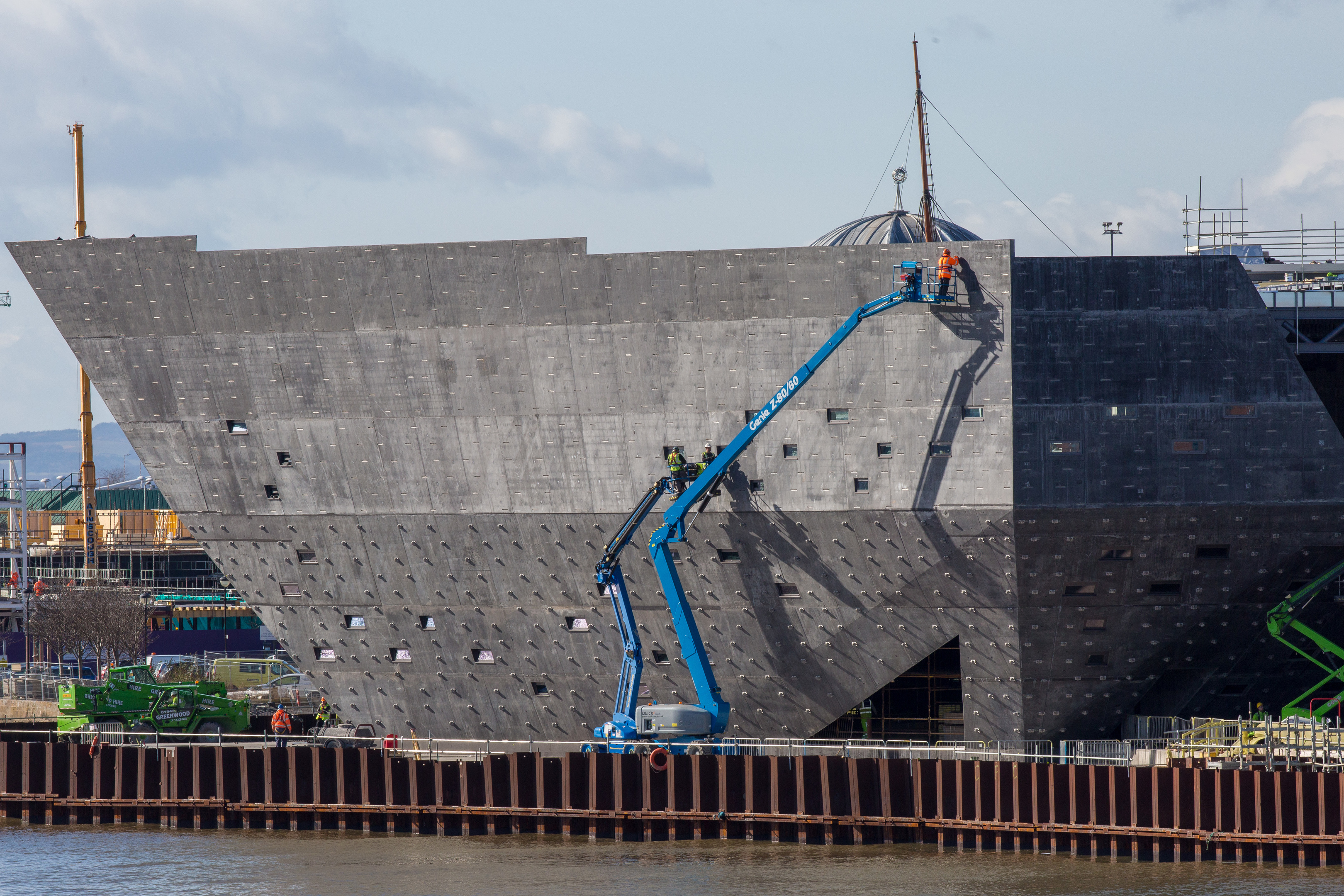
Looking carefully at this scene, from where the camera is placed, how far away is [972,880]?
25906 millimetres

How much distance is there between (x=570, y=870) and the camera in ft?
89.7

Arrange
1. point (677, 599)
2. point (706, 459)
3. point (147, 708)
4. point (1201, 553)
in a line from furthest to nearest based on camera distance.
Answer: point (147, 708), point (677, 599), point (706, 459), point (1201, 553)

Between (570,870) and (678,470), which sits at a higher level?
(678,470)

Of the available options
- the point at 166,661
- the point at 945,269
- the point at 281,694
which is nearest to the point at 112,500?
the point at 166,661

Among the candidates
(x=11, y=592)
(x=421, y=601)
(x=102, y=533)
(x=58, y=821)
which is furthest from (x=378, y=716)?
(x=102, y=533)

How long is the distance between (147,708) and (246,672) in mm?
19037

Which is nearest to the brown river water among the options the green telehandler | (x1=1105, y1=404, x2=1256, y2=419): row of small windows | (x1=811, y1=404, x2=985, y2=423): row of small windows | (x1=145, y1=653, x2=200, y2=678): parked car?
the green telehandler

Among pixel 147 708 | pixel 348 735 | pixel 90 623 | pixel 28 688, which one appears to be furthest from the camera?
pixel 90 623

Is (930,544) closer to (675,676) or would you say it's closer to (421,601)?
(675,676)

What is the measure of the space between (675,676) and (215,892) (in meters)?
10.6

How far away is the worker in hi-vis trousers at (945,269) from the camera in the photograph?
2927cm

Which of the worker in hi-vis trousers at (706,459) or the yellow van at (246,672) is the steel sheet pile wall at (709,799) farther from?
the yellow van at (246,672)

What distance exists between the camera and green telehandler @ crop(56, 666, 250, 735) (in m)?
36.4

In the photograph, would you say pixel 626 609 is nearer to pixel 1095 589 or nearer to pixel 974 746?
pixel 974 746
